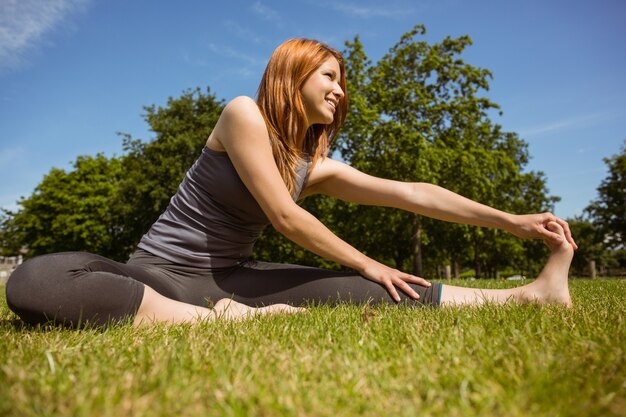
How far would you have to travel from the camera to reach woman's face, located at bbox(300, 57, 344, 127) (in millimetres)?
3572

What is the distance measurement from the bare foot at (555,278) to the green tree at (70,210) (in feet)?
110

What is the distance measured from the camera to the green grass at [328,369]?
1259mm

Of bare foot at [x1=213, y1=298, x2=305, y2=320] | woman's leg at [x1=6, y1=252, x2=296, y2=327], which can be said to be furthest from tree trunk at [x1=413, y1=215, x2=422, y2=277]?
woman's leg at [x1=6, y1=252, x2=296, y2=327]

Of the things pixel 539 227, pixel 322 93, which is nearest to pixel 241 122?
pixel 322 93

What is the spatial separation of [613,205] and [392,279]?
35.6 meters

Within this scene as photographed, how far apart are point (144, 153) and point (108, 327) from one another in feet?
79.3

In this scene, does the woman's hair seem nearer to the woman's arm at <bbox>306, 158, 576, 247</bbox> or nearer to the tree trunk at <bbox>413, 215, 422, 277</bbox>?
the woman's arm at <bbox>306, 158, 576, 247</bbox>

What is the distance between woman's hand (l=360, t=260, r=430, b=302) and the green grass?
26.6 inches

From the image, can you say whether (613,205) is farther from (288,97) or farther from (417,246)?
(288,97)

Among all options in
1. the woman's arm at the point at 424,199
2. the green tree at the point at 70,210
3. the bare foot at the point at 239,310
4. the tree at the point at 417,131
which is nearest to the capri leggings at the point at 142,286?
the bare foot at the point at 239,310

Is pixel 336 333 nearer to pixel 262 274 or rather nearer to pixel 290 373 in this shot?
pixel 290 373

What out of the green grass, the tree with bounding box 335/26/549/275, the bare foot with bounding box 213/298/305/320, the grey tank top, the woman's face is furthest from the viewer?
the tree with bounding box 335/26/549/275

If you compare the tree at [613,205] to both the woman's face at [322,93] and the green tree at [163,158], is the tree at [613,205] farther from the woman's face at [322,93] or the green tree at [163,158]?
the woman's face at [322,93]

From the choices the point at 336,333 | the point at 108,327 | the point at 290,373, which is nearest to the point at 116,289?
the point at 108,327
